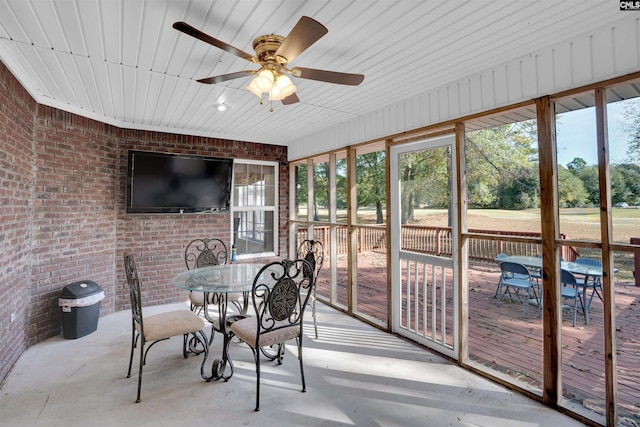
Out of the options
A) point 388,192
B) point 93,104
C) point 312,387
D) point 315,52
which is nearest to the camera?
point 315,52

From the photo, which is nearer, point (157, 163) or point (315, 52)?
point (315, 52)

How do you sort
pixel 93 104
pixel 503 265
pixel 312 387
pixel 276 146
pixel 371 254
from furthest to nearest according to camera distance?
1. pixel 371 254
2. pixel 276 146
3. pixel 503 265
4. pixel 93 104
5. pixel 312 387

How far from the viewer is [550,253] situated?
2.29 meters

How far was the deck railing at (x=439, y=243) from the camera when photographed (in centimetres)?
320

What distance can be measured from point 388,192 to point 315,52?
1.89 meters

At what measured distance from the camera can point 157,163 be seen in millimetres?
4262

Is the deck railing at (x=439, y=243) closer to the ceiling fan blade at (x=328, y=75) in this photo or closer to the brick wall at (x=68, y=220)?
the ceiling fan blade at (x=328, y=75)

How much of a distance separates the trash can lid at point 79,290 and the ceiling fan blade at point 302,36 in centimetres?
343

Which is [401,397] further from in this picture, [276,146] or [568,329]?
[276,146]

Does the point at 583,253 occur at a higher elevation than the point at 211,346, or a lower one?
higher

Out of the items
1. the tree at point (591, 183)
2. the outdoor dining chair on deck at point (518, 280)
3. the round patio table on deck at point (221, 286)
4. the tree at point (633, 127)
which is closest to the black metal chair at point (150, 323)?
the round patio table on deck at point (221, 286)

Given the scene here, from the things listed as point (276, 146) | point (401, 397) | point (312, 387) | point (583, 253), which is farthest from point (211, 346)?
point (583, 253)

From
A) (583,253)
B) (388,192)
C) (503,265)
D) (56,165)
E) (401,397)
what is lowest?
(401,397)

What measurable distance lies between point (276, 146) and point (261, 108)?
1.96 meters
